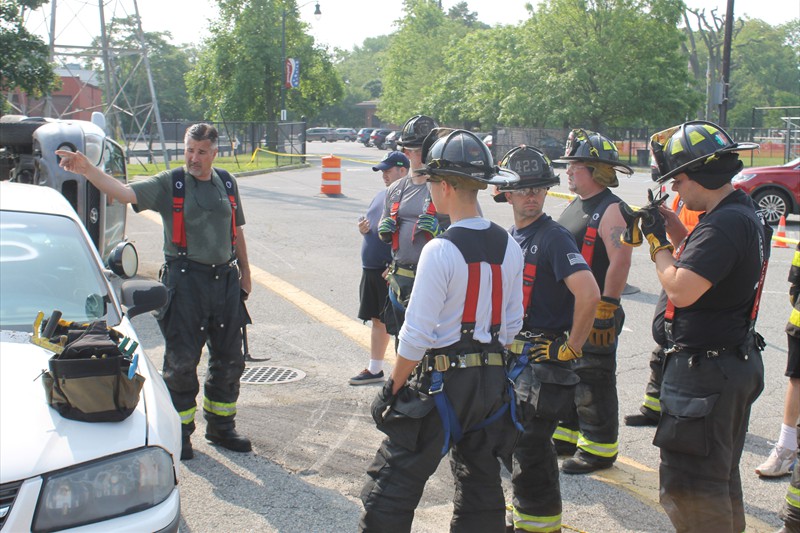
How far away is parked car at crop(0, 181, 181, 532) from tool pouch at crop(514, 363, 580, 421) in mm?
1671

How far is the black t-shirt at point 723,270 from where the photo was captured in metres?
3.57

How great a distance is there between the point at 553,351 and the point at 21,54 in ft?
54.6

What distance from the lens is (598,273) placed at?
17.0 feet

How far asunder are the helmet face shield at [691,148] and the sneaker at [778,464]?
224 centimetres

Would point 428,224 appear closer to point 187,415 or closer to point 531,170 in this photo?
point 531,170

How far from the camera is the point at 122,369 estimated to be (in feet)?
11.0

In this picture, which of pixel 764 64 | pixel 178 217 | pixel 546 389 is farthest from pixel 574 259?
pixel 764 64

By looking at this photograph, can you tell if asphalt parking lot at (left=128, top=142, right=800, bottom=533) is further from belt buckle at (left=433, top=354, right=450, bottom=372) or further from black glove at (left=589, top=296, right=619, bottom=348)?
belt buckle at (left=433, top=354, right=450, bottom=372)

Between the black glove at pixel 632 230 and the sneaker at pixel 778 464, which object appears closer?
the black glove at pixel 632 230

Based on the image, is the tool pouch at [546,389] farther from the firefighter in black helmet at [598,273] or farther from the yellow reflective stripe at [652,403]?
the yellow reflective stripe at [652,403]

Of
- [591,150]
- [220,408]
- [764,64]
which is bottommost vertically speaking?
[220,408]

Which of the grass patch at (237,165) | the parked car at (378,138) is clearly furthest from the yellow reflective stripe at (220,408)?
the parked car at (378,138)

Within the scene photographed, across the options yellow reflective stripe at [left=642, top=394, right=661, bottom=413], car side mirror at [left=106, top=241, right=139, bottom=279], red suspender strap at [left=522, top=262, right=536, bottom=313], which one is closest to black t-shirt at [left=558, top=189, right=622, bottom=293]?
red suspender strap at [left=522, top=262, right=536, bottom=313]

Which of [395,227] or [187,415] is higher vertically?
[395,227]
